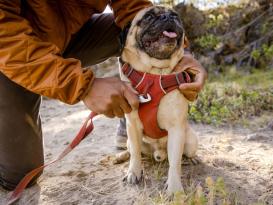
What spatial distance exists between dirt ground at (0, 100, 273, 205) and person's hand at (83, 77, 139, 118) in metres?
0.54

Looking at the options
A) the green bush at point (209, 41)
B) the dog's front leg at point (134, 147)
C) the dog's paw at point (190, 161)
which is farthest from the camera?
the green bush at point (209, 41)

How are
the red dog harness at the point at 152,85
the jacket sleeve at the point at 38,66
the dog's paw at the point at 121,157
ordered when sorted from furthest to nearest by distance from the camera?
the dog's paw at the point at 121,157, the red dog harness at the point at 152,85, the jacket sleeve at the point at 38,66

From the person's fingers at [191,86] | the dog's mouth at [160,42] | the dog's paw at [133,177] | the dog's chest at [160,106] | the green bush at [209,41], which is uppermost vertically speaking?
the dog's mouth at [160,42]

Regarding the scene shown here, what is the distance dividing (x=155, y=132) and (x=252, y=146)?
103cm

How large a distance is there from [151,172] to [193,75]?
69cm

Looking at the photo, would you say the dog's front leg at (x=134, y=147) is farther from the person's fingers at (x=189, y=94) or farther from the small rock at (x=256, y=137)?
the small rock at (x=256, y=137)

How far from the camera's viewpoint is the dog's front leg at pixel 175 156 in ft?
8.39

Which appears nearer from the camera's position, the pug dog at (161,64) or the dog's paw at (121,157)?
the pug dog at (161,64)

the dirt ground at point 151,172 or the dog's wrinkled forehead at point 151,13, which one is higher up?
the dog's wrinkled forehead at point 151,13

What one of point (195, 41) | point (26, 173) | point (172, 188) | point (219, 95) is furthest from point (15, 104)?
point (195, 41)

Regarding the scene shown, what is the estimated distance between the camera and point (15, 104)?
2797 mm

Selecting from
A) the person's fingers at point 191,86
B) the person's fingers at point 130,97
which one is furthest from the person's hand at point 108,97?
the person's fingers at point 191,86

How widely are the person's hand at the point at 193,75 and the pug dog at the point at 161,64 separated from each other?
0.11 ft

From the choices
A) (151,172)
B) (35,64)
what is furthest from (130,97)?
(151,172)
